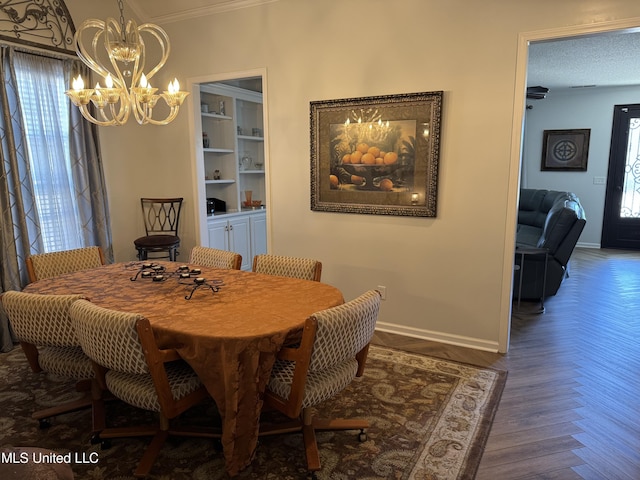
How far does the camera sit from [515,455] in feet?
7.17

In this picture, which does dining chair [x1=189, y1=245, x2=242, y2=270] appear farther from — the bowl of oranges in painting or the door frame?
the door frame

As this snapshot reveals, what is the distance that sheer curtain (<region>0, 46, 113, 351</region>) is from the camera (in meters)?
3.47

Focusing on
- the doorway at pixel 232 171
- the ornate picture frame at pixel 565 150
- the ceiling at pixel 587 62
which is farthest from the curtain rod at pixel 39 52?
the ornate picture frame at pixel 565 150

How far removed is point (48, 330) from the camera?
216 centimetres

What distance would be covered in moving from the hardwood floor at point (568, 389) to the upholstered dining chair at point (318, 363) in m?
0.82

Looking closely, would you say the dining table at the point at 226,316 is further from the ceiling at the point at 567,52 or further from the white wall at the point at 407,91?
the ceiling at the point at 567,52

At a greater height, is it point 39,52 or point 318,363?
point 39,52

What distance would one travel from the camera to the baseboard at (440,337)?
134 inches

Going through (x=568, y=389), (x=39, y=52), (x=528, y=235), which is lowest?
(x=568, y=389)

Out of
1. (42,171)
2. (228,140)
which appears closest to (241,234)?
(228,140)

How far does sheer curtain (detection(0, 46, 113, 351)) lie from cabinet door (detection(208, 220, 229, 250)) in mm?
1093

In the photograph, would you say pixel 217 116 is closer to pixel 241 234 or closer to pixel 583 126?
pixel 241 234

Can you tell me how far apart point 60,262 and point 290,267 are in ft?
5.68

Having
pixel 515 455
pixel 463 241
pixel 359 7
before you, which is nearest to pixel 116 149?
pixel 359 7
